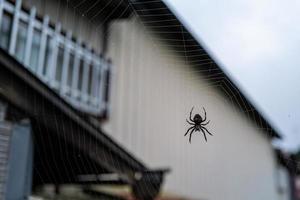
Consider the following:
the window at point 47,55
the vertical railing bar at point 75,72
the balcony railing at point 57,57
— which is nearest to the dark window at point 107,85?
the balcony railing at point 57,57

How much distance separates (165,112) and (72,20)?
1723mm

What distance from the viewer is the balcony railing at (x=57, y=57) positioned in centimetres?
377

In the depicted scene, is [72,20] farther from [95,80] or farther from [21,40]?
[21,40]

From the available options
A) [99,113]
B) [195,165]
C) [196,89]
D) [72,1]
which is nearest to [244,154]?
[195,165]

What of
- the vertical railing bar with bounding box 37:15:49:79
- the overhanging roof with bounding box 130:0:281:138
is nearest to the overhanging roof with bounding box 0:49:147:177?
the vertical railing bar with bounding box 37:15:49:79

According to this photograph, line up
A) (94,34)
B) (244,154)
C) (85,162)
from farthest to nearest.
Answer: (244,154)
(94,34)
(85,162)

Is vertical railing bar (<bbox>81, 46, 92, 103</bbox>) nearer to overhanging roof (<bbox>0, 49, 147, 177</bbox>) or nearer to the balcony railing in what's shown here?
the balcony railing

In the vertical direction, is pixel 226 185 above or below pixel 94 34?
below

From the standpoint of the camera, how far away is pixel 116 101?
5090 millimetres

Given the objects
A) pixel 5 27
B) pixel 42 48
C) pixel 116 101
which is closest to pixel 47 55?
pixel 42 48

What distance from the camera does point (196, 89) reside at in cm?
553

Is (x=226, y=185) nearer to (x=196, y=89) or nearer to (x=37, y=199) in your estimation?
(x=196, y=89)

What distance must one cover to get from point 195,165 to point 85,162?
259cm

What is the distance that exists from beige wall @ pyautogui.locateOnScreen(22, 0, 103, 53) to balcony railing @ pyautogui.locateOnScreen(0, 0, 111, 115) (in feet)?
0.34
